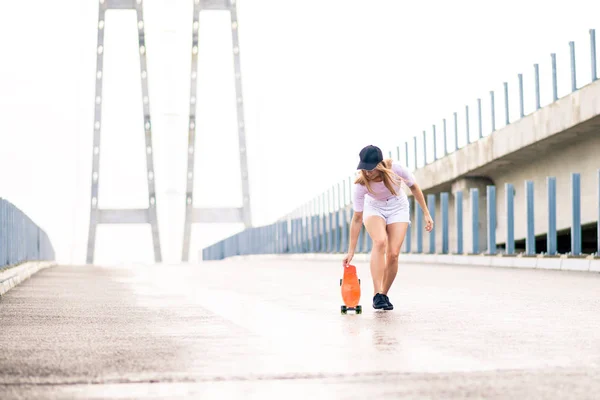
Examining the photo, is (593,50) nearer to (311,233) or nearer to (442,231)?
(442,231)

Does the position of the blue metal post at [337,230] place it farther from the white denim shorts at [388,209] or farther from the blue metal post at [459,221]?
the white denim shorts at [388,209]

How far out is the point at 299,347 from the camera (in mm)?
7652

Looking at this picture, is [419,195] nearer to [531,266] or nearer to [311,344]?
[311,344]

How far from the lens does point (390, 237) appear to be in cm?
1115

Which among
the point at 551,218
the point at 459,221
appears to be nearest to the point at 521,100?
the point at 459,221

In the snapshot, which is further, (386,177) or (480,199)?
(480,199)

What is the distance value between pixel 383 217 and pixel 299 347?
3680mm

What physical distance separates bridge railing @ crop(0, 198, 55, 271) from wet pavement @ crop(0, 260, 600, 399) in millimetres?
4158

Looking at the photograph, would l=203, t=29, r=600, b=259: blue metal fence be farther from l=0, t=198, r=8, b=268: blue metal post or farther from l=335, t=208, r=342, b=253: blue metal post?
l=0, t=198, r=8, b=268: blue metal post

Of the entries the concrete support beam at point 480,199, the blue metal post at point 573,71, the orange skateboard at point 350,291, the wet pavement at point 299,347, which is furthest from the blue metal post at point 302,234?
the orange skateboard at point 350,291

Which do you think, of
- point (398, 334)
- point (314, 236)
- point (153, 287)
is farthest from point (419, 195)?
point (314, 236)

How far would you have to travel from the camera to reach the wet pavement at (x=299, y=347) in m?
5.61

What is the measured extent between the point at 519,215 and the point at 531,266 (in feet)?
28.5

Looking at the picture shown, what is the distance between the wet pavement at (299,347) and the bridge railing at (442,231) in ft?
31.0
